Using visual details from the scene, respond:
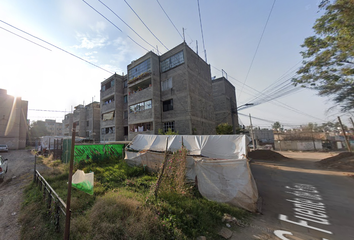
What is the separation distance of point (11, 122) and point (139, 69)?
29.3 metres

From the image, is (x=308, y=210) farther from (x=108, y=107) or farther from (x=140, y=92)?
(x=108, y=107)

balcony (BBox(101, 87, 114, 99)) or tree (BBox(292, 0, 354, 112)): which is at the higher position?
balcony (BBox(101, 87, 114, 99))

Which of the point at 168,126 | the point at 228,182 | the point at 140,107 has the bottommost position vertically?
the point at 228,182

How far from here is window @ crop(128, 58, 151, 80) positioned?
17334 millimetres

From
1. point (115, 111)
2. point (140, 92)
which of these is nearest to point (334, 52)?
point (140, 92)

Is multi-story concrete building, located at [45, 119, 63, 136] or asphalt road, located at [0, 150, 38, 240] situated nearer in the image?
asphalt road, located at [0, 150, 38, 240]

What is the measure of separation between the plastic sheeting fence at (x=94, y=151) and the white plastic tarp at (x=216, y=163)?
6.80ft

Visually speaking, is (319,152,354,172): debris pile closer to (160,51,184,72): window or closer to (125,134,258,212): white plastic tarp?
(125,134,258,212): white plastic tarp

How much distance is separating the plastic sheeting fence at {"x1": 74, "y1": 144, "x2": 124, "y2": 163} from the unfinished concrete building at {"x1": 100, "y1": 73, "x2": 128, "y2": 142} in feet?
31.5

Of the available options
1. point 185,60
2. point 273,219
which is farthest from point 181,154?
point 185,60

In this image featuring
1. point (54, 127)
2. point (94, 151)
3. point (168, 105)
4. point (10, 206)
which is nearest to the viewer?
point (10, 206)

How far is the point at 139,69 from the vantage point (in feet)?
60.2

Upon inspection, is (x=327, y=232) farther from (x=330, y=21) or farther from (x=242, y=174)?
(x=330, y=21)

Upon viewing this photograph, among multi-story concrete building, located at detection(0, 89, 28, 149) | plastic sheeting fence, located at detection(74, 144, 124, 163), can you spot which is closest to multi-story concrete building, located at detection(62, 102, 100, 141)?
multi-story concrete building, located at detection(0, 89, 28, 149)
